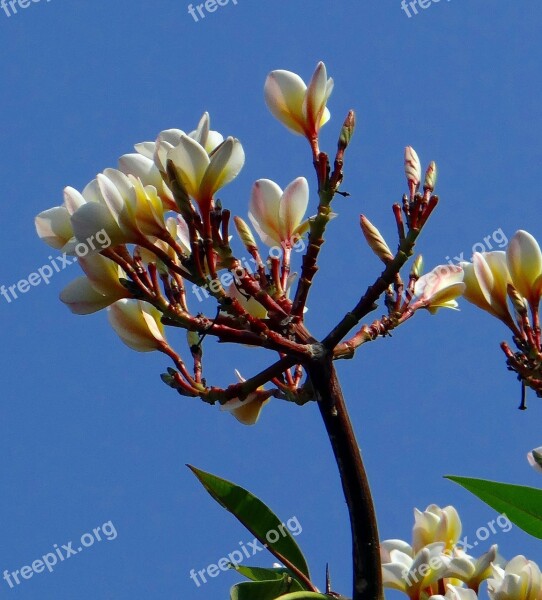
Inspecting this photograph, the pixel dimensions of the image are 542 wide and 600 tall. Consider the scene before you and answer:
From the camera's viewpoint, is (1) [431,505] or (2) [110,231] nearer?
(2) [110,231]

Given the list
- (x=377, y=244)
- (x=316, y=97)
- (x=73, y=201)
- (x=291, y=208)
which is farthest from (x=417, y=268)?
(x=73, y=201)

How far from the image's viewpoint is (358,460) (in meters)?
1.26

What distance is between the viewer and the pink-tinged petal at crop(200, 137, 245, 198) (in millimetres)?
1419

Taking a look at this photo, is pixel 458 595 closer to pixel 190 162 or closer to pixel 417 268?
pixel 417 268

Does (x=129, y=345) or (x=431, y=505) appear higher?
(x=129, y=345)

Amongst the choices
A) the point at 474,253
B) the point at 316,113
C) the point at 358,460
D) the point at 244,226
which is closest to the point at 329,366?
the point at 358,460

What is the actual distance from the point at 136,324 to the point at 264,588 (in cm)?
52

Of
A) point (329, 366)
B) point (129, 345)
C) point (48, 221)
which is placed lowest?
point (329, 366)

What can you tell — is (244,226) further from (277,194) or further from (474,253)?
(474,253)

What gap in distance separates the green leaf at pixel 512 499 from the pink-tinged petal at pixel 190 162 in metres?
0.68

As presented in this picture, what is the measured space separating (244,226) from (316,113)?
0.30m

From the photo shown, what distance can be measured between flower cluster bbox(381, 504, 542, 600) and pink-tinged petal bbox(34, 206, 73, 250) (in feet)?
2.76

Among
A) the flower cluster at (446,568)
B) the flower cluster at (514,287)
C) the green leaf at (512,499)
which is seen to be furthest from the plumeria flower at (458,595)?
the flower cluster at (514,287)

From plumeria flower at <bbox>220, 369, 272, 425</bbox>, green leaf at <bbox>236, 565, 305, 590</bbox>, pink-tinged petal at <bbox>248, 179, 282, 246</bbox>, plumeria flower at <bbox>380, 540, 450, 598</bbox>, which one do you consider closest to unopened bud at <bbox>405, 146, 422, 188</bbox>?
pink-tinged petal at <bbox>248, 179, 282, 246</bbox>
